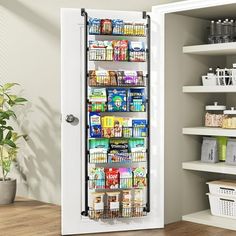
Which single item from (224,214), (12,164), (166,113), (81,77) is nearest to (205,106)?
(166,113)

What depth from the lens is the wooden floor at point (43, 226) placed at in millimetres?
4430

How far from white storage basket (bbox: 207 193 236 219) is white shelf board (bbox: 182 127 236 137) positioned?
1.90 feet

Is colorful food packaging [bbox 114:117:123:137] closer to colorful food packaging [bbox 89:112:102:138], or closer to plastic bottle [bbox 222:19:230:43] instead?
colorful food packaging [bbox 89:112:102:138]

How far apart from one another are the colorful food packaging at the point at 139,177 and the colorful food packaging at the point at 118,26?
113 centimetres

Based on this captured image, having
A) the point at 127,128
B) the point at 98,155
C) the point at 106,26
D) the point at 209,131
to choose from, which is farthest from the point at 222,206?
the point at 106,26

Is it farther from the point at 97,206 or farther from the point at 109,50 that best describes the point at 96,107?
the point at 97,206

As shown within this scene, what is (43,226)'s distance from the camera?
467 centimetres

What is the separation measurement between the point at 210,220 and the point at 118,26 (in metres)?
1.84

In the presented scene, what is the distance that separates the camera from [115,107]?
4.47 m

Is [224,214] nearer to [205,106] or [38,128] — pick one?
[205,106]

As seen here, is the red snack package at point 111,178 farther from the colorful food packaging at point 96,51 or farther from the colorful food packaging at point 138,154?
the colorful food packaging at point 96,51

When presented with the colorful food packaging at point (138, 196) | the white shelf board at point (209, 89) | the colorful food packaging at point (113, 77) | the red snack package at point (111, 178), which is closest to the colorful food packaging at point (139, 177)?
the colorful food packaging at point (138, 196)

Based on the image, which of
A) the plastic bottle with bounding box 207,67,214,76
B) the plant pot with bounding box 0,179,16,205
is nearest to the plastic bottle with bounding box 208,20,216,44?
the plastic bottle with bounding box 207,67,214,76

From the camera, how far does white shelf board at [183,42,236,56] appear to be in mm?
4577
